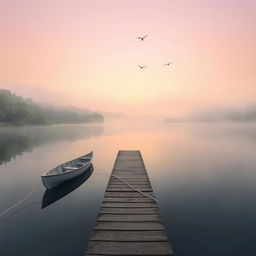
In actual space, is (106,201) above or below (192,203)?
above

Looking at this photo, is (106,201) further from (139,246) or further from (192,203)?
(192,203)

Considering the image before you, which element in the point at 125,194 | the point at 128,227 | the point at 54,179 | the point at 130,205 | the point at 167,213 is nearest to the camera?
the point at 128,227

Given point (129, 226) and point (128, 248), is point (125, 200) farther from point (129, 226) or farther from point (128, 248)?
point (128, 248)

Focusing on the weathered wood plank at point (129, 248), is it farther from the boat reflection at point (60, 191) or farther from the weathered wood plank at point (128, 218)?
the boat reflection at point (60, 191)

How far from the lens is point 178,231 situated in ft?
43.1

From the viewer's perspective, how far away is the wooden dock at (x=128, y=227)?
905 centimetres

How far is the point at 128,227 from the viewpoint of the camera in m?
10.8

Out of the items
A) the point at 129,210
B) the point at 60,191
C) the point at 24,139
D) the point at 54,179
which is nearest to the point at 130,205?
the point at 129,210

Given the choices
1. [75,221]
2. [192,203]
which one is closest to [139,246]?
[75,221]

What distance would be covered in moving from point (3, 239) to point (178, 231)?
10509 mm

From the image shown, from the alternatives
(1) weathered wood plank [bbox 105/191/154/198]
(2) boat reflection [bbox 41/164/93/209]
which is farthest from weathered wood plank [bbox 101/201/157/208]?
(2) boat reflection [bbox 41/164/93/209]

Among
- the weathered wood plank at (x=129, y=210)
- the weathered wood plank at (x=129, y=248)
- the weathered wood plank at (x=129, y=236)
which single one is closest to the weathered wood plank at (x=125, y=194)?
the weathered wood plank at (x=129, y=210)

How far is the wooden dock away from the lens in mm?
9055

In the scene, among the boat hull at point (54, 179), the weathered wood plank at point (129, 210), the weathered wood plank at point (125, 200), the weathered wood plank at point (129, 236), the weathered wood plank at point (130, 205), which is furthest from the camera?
the boat hull at point (54, 179)
